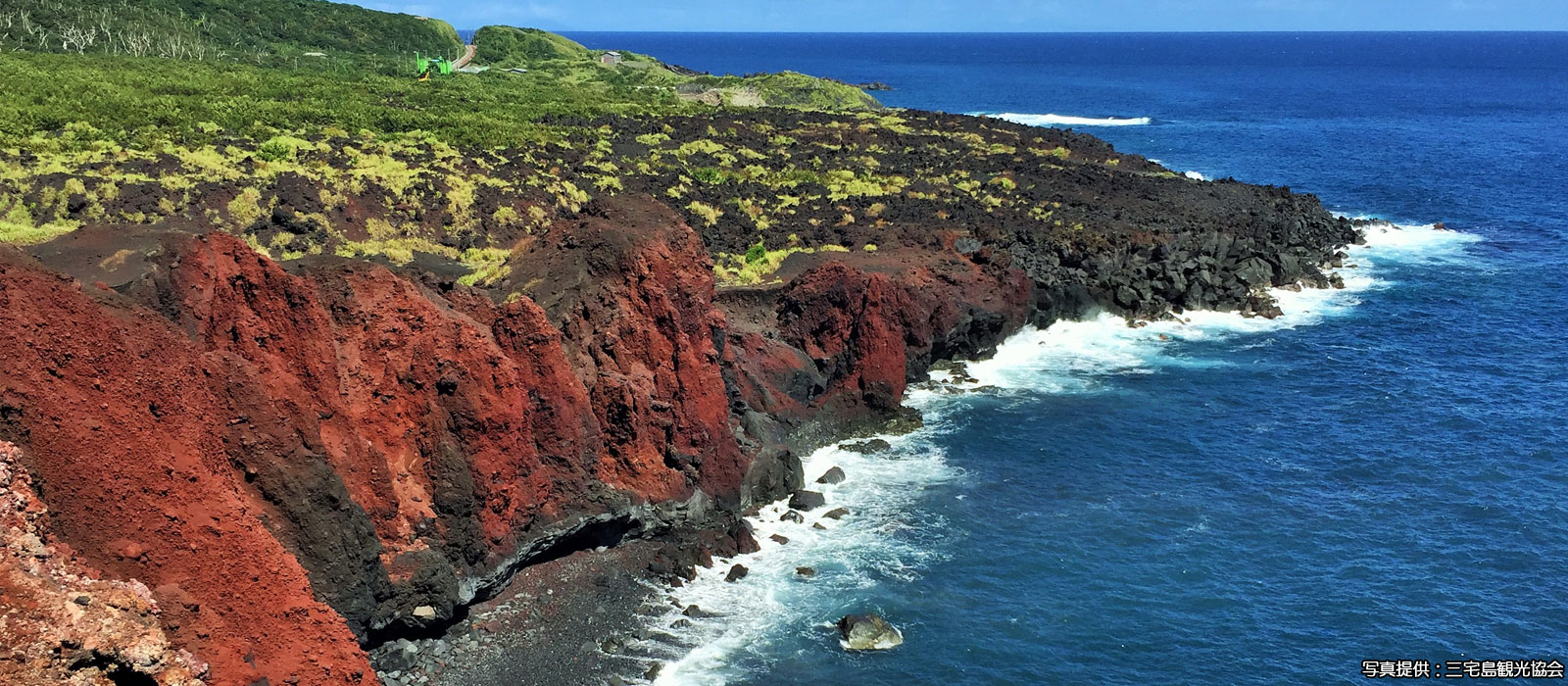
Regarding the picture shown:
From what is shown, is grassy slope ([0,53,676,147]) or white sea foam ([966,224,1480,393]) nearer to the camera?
white sea foam ([966,224,1480,393])

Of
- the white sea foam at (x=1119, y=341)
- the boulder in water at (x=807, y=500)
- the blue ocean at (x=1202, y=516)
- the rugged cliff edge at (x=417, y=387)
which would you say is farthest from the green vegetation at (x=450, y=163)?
the blue ocean at (x=1202, y=516)

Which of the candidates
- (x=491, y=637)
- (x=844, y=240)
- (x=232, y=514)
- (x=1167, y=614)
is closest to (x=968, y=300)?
(x=844, y=240)

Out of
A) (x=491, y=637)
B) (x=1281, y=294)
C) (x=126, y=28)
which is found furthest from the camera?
(x=126, y=28)

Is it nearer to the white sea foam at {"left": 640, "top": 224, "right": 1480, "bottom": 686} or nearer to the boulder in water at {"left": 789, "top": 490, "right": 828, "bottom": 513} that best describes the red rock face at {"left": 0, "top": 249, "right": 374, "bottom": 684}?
the white sea foam at {"left": 640, "top": 224, "right": 1480, "bottom": 686}

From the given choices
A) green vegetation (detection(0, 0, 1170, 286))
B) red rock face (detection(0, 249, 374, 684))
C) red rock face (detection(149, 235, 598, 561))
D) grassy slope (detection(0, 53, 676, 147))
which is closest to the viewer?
red rock face (detection(0, 249, 374, 684))

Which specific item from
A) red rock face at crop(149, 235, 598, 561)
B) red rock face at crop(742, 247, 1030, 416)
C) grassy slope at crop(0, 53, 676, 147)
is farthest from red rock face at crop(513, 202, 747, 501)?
grassy slope at crop(0, 53, 676, 147)

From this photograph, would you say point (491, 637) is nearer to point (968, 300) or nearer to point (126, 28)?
point (968, 300)
